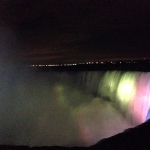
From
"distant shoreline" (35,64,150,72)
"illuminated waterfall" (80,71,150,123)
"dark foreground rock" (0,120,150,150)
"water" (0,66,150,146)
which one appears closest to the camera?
"dark foreground rock" (0,120,150,150)

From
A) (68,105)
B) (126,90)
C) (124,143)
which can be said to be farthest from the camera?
(68,105)

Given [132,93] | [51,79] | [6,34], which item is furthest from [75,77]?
[6,34]

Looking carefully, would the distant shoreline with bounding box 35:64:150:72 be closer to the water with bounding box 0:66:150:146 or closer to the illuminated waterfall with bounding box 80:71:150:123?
the water with bounding box 0:66:150:146

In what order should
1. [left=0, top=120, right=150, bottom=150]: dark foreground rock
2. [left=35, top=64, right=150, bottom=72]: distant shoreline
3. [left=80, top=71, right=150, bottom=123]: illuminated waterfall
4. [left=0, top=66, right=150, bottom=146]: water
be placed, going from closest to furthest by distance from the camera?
[left=0, top=120, right=150, bottom=150]: dark foreground rock, [left=0, top=66, right=150, bottom=146]: water, [left=80, top=71, right=150, bottom=123]: illuminated waterfall, [left=35, top=64, right=150, bottom=72]: distant shoreline

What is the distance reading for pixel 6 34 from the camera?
7.20m

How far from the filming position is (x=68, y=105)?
44.4 feet

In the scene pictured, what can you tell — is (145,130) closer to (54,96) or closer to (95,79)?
(54,96)

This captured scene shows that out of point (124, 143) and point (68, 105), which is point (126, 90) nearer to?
point (68, 105)

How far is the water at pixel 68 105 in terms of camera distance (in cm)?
866

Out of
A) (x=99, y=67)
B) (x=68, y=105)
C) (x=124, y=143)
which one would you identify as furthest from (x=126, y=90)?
(x=124, y=143)

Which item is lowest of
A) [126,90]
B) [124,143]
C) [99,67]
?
[99,67]

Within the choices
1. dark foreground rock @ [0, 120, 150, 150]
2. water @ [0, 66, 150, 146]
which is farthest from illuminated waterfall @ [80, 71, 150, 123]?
dark foreground rock @ [0, 120, 150, 150]

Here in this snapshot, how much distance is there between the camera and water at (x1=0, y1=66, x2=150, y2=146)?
8656 millimetres

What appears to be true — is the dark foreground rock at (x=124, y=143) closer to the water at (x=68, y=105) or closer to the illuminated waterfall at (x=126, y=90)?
the water at (x=68, y=105)
